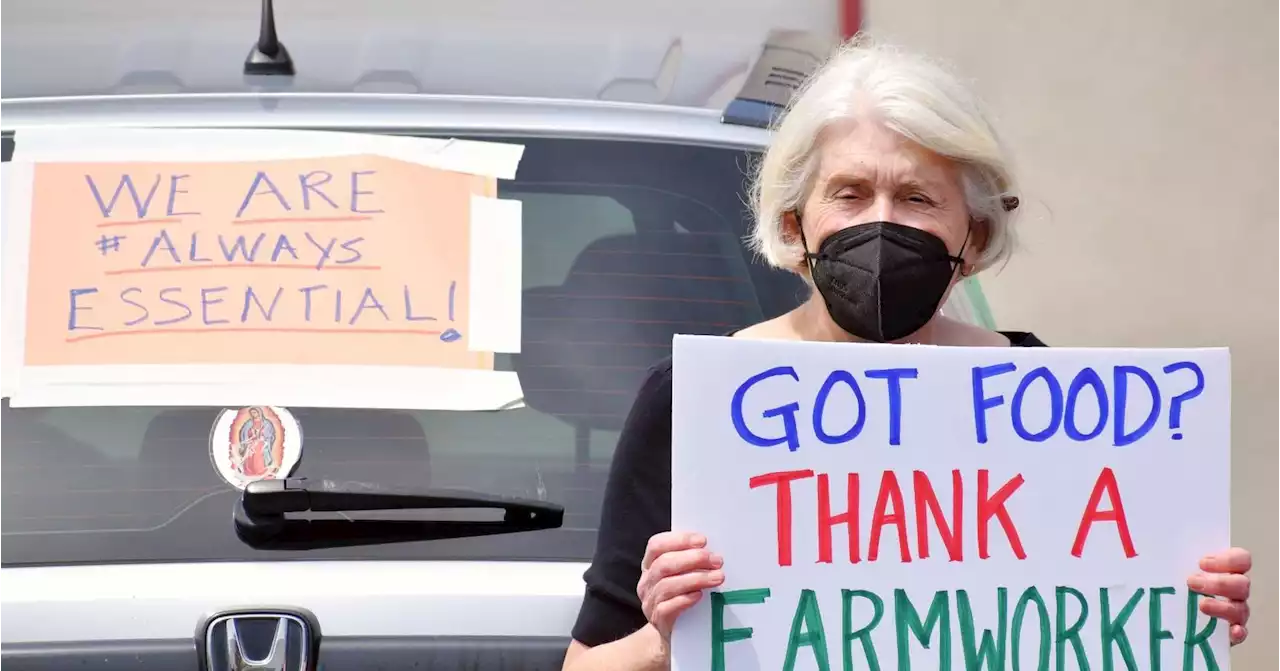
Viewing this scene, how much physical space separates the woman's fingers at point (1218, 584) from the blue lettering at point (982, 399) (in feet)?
1.06

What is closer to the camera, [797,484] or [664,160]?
[797,484]

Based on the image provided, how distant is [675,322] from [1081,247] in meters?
4.36

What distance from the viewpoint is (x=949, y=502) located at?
1970mm

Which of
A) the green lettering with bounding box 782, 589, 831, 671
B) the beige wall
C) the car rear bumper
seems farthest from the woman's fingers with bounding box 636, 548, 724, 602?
the beige wall

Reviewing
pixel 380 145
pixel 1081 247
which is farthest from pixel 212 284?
pixel 1081 247

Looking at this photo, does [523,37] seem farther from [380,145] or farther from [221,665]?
[221,665]

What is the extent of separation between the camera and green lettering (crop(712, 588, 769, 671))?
1907 mm

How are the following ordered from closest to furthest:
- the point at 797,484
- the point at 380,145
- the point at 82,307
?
the point at 797,484, the point at 82,307, the point at 380,145

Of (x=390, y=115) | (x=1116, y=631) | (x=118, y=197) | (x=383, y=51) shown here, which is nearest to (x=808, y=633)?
(x=1116, y=631)

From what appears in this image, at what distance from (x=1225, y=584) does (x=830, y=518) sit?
1.69 feet

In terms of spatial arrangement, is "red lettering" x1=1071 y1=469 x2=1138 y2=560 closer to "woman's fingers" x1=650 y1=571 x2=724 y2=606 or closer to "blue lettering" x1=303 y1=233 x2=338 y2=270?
"woman's fingers" x1=650 y1=571 x2=724 y2=606

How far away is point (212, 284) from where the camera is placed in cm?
229

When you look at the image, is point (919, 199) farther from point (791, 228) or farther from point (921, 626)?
point (921, 626)

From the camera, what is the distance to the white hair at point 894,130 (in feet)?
7.02
